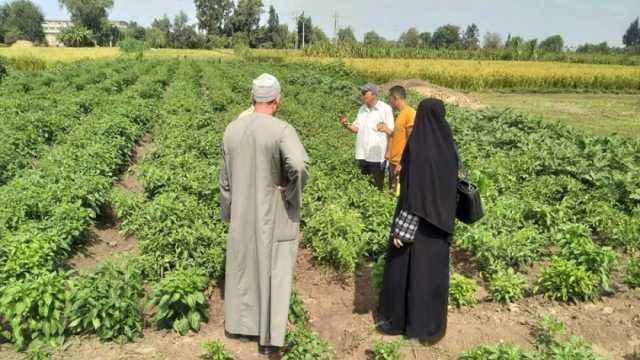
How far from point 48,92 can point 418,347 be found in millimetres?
18566

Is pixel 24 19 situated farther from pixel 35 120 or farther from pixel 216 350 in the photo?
pixel 216 350

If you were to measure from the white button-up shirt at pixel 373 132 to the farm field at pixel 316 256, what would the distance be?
0.50 m

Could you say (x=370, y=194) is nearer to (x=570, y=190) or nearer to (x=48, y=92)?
(x=570, y=190)

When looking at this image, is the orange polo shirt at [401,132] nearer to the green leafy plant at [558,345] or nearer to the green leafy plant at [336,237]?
the green leafy plant at [336,237]

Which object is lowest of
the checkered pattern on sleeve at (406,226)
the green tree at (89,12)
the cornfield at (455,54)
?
the checkered pattern on sleeve at (406,226)

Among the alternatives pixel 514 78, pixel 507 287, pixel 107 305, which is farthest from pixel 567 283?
pixel 514 78

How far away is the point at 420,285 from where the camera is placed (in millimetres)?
4219

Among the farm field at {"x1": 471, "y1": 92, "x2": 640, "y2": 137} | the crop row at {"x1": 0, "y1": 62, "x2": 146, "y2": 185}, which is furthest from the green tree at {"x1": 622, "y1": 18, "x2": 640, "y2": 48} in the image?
the crop row at {"x1": 0, "y1": 62, "x2": 146, "y2": 185}

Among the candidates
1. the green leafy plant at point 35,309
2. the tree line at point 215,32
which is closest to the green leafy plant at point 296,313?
the green leafy plant at point 35,309

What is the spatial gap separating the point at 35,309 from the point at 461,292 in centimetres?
378

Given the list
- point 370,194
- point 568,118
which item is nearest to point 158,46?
point 568,118

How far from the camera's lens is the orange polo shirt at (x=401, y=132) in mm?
6647

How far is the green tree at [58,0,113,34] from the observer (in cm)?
10012

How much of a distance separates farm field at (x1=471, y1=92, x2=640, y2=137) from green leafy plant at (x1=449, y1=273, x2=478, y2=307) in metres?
12.8
